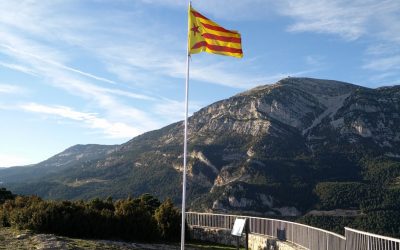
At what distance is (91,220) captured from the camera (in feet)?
81.6

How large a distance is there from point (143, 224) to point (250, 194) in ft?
496

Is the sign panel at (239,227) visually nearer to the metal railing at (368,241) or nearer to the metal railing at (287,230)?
the metal railing at (287,230)

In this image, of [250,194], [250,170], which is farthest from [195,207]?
[250,170]

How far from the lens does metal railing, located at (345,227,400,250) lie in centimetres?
1462

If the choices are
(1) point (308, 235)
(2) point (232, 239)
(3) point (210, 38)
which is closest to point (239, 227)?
(1) point (308, 235)

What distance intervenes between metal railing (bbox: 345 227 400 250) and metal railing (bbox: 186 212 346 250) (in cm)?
55

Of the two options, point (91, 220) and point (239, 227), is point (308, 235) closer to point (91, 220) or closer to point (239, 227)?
point (239, 227)

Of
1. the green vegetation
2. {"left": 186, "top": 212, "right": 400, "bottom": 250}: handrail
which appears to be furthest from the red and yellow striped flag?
the green vegetation

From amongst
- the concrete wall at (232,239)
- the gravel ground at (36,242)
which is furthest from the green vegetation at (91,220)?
the concrete wall at (232,239)

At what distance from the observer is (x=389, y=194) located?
606 ft

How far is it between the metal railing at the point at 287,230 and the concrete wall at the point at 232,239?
0.36 metres

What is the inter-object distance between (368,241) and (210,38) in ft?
31.3

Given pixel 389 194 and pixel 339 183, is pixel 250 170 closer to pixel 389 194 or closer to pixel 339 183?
pixel 339 183

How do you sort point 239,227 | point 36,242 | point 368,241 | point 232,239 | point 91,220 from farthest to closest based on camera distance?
point 232,239
point 91,220
point 239,227
point 36,242
point 368,241
